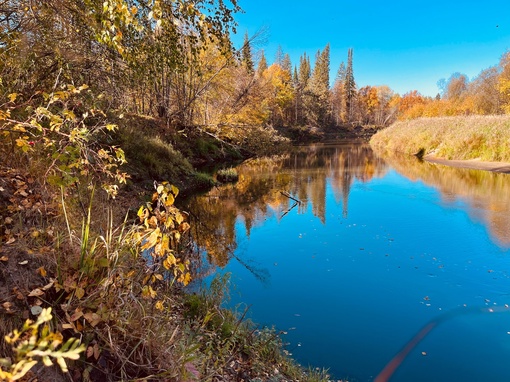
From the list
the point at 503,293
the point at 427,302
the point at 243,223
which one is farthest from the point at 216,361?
the point at 243,223

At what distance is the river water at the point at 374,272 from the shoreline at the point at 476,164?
4.51 m

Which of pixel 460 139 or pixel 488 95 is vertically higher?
pixel 488 95

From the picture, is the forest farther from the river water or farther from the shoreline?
the shoreline

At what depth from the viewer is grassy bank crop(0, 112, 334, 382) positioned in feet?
6.64

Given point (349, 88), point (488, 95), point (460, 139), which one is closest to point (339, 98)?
point (349, 88)

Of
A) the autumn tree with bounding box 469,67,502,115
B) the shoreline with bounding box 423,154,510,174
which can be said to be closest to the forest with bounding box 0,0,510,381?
the shoreline with bounding box 423,154,510,174

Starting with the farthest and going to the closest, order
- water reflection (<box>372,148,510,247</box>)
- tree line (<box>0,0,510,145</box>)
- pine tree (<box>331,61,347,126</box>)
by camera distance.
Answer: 1. pine tree (<box>331,61,347,126</box>)
2. water reflection (<box>372,148,510,247</box>)
3. tree line (<box>0,0,510,145</box>)

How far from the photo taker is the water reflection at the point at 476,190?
29.2ft

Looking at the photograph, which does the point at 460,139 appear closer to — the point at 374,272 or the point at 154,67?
the point at 374,272

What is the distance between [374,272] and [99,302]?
18.0ft

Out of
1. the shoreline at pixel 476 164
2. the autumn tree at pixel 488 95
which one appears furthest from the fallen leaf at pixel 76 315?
the autumn tree at pixel 488 95

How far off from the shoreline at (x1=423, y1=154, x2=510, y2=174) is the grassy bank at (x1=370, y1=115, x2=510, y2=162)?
52 cm

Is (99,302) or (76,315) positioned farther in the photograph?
(99,302)

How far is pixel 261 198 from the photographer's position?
42.8 ft
